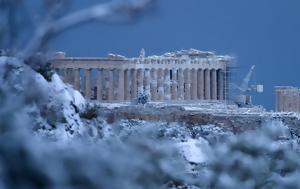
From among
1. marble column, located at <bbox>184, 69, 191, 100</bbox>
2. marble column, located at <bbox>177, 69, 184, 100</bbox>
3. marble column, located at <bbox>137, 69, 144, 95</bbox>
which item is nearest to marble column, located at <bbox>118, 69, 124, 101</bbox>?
marble column, located at <bbox>137, 69, 144, 95</bbox>

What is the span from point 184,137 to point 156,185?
35.6 ft

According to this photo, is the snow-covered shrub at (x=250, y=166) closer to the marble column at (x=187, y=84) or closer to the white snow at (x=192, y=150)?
the white snow at (x=192, y=150)

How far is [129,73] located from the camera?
32125mm

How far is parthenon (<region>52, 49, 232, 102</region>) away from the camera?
31.3m

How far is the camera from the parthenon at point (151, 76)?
3128 centimetres

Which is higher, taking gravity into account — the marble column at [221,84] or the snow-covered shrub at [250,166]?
the marble column at [221,84]

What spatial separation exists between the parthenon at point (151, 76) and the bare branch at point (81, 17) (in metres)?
25.1

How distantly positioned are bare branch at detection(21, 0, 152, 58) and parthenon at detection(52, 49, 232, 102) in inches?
987

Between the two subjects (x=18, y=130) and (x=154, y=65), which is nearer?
(x=18, y=130)

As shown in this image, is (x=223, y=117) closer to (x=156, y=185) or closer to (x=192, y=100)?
(x=192, y=100)

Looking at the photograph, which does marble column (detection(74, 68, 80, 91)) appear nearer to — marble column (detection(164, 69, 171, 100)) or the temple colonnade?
the temple colonnade

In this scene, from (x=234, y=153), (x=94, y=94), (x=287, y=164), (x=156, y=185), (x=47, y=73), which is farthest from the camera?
(x=94, y=94)

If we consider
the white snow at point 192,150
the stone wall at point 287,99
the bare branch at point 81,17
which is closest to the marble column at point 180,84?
the stone wall at point 287,99

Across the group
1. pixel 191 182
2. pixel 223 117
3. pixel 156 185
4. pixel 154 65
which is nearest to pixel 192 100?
pixel 154 65
